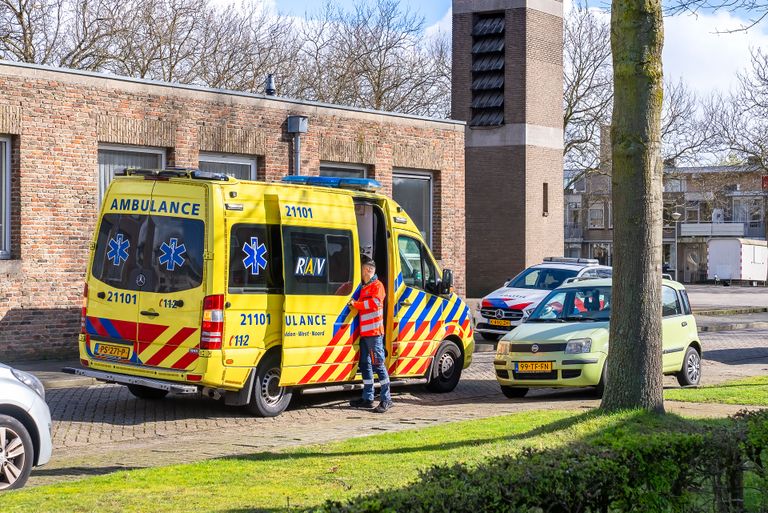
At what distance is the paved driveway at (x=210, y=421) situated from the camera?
10.9 meters

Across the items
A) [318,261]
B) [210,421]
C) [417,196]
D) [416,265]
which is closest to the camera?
[210,421]

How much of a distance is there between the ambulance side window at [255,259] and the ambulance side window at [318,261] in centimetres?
12

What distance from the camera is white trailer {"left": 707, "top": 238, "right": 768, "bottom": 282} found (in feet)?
249

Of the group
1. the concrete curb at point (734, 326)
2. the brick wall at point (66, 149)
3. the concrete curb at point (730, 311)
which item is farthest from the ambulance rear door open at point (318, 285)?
the concrete curb at point (730, 311)

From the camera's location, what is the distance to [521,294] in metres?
24.4

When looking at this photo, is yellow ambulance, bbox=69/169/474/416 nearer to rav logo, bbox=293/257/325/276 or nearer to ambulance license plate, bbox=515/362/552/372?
rav logo, bbox=293/257/325/276

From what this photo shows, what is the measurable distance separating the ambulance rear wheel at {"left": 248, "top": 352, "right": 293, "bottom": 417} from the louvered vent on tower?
24.4m

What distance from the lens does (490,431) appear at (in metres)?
11.3

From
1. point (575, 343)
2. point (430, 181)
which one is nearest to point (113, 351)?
point (575, 343)

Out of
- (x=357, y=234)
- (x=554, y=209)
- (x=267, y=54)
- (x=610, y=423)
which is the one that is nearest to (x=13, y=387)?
(x=610, y=423)

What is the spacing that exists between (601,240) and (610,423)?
92877 mm

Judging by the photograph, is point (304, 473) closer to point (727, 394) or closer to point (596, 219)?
point (727, 394)

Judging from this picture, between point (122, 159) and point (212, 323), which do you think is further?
point (122, 159)

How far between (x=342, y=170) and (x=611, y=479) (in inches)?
783
